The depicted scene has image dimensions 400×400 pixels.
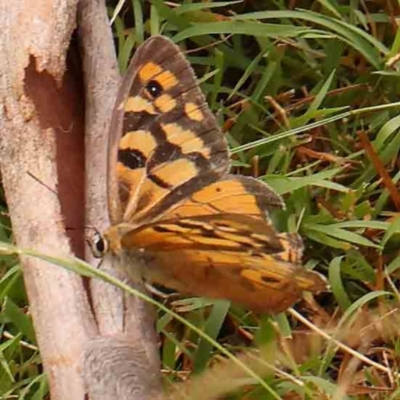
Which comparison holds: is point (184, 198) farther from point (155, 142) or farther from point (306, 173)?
point (306, 173)

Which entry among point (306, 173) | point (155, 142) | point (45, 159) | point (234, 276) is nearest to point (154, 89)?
point (155, 142)

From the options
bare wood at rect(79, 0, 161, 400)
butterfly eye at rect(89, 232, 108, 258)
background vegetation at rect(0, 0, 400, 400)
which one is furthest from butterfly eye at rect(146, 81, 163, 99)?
background vegetation at rect(0, 0, 400, 400)

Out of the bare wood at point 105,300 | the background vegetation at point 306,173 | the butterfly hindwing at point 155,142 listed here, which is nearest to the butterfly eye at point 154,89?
the butterfly hindwing at point 155,142

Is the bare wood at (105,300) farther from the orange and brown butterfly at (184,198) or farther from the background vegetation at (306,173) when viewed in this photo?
the background vegetation at (306,173)

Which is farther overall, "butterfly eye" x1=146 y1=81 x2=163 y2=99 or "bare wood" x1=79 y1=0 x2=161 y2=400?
"butterfly eye" x1=146 y1=81 x2=163 y2=99

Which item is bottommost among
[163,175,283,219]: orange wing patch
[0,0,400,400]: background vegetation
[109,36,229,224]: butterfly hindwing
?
[0,0,400,400]: background vegetation

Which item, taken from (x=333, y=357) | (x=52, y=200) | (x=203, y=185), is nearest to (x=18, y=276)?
(x=52, y=200)

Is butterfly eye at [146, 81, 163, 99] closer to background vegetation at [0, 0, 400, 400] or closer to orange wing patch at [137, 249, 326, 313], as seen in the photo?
orange wing patch at [137, 249, 326, 313]
